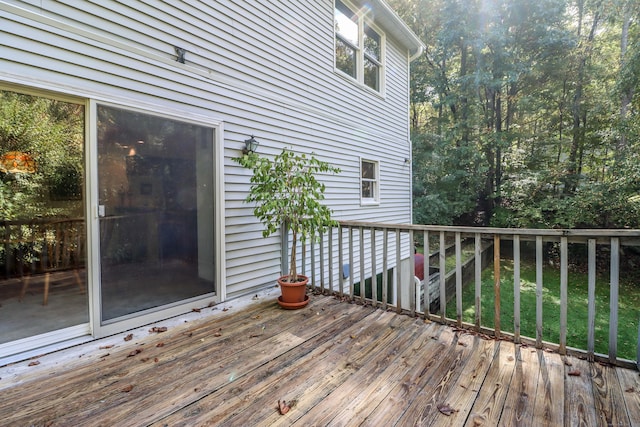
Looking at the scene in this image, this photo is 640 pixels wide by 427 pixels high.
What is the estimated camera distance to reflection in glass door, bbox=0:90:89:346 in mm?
2475

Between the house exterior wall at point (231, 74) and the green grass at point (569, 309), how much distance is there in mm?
3622

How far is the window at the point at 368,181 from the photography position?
642 centimetres

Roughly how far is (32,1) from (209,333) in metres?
3.00

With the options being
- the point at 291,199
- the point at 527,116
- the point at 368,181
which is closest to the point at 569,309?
the point at 368,181

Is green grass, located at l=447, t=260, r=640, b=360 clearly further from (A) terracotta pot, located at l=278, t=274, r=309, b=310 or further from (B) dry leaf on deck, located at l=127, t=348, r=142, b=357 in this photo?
(B) dry leaf on deck, located at l=127, t=348, r=142, b=357

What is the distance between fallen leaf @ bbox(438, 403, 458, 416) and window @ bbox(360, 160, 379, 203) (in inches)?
186

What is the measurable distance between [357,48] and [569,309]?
7.28m

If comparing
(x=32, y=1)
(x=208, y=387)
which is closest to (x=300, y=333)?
(x=208, y=387)

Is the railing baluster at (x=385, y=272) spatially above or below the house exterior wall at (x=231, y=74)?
below

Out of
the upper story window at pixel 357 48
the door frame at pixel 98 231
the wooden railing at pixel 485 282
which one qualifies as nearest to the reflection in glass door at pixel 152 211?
the door frame at pixel 98 231

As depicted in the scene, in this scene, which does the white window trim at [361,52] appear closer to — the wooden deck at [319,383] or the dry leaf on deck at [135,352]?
the wooden deck at [319,383]

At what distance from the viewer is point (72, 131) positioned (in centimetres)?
255

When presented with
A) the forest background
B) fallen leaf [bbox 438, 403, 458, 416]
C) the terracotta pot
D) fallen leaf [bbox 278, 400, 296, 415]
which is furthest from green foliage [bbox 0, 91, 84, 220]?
the forest background

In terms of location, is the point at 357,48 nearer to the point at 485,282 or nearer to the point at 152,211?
the point at 152,211
